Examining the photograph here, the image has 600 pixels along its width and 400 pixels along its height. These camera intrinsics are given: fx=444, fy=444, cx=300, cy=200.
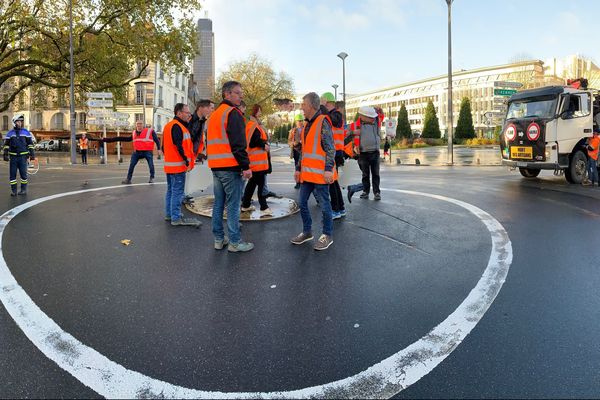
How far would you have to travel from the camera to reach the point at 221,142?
5199 millimetres

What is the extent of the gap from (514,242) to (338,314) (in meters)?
3.27

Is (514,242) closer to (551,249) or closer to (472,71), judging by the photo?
(551,249)

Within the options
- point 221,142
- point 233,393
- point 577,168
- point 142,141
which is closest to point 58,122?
point 142,141

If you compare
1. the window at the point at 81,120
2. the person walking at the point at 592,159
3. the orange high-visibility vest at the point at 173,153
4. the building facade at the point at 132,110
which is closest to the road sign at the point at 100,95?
the orange high-visibility vest at the point at 173,153

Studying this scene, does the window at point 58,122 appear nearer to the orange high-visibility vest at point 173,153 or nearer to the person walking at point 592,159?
the orange high-visibility vest at point 173,153

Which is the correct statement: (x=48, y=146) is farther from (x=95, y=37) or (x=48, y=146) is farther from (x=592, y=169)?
(x=592, y=169)

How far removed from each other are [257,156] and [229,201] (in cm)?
215

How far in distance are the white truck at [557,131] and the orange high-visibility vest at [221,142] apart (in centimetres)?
1036

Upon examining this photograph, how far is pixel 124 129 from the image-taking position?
5097cm

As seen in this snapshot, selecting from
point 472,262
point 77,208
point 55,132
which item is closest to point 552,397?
point 472,262

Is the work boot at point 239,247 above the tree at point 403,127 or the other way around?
the other way around

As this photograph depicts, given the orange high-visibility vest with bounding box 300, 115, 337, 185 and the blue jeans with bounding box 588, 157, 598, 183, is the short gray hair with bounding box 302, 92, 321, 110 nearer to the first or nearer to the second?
the orange high-visibility vest with bounding box 300, 115, 337, 185

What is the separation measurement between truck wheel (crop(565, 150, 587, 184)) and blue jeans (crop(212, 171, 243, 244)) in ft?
35.5

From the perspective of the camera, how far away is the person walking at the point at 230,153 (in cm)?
513
